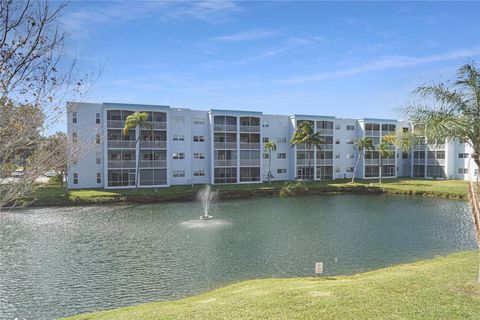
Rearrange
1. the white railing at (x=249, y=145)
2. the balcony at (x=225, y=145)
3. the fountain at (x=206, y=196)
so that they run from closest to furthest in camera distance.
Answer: the fountain at (x=206, y=196) → the balcony at (x=225, y=145) → the white railing at (x=249, y=145)

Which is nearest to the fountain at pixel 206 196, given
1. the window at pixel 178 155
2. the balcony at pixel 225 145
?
the window at pixel 178 155

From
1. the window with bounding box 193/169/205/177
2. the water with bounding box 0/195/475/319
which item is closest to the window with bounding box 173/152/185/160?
the window with bounding box 193/169/205/177

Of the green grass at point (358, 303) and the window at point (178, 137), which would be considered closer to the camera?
the green grass at point (358, 303)

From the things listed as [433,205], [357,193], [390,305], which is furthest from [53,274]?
[357,193]

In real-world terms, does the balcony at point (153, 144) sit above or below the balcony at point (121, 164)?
above

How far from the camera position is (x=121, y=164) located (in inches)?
1859

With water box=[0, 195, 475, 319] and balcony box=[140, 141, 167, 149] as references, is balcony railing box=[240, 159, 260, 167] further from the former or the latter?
water box=[0, 195, 475, 319]

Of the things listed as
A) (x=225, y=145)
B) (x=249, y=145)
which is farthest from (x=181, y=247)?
(x=249, y=145)

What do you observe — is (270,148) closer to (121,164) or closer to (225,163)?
(225,163)

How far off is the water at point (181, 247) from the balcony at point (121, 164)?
37.8ft

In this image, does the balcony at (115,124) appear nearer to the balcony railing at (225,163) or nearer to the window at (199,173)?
the window at (199,173)

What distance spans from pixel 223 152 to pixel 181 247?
3380cm

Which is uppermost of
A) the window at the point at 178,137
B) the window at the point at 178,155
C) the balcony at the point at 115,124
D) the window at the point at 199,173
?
the balcony at the point at 115,124

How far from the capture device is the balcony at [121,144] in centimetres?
4678
